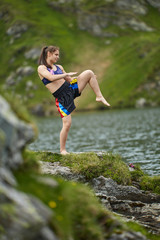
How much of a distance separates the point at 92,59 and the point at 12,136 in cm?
16192

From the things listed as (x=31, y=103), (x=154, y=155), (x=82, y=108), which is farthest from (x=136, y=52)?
(x=154, y=155)

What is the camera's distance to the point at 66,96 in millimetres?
12500

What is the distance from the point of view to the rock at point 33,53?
167 meters

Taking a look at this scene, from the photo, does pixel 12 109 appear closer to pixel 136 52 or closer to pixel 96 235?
pixel 96 235

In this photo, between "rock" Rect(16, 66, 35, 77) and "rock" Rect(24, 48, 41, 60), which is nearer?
"rock" Rect(16, 66, 35, 77)

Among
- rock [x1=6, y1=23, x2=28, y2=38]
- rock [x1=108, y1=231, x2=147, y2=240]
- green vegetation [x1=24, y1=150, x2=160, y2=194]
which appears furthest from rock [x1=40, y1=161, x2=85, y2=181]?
rock [x1=6, y1=23, x2=28, y2=38]

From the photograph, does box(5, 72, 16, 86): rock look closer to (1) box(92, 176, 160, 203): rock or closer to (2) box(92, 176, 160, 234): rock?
(1) box(92, 176, 160, 203): rock

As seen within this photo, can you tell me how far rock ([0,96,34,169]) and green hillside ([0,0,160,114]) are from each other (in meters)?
112

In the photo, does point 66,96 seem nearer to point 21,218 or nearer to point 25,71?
point 21,218

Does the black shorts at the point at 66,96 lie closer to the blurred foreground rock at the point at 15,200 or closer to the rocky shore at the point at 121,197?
the rocky shore at the point at 121,197

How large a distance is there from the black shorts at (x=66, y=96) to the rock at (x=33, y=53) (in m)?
159

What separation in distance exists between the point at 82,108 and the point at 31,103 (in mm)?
28033

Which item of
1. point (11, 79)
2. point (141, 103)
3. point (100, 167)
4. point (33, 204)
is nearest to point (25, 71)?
point (11, 79)

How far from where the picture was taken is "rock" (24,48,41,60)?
167 m
